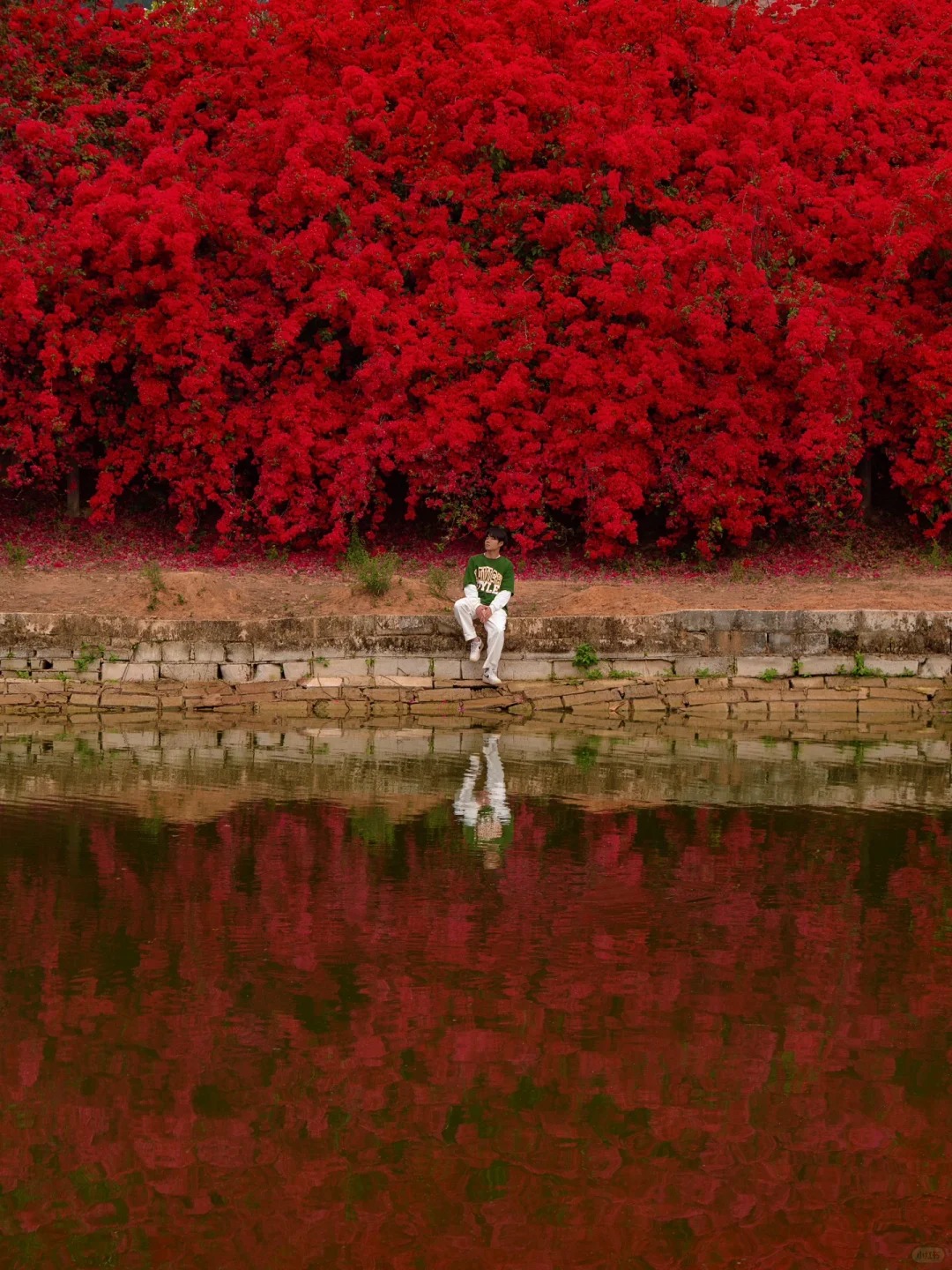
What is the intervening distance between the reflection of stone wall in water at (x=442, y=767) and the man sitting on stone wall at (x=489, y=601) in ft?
3.79

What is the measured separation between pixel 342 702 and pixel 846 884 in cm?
738

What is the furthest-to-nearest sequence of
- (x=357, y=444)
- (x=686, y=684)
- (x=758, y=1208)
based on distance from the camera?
(x=357, y=444), (x=686, y=684), (x=758, y=1208)

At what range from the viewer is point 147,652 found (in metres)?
13.4

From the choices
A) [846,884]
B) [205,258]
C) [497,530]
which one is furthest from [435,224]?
[846,884]

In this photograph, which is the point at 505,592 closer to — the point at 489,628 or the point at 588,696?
the point at 489,628

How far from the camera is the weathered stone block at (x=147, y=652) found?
1338 centimetres

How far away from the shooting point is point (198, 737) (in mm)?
11492

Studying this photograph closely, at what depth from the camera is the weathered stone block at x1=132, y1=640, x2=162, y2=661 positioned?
527 inches

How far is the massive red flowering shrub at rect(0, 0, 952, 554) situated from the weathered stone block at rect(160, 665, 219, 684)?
348 cm

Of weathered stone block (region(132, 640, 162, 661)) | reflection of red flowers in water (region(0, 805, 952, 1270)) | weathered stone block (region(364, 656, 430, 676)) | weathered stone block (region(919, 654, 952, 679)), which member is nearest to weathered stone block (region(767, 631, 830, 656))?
weathered stone block (region(919, 654, 952, 679))

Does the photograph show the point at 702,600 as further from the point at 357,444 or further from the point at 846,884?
the point at 846,884

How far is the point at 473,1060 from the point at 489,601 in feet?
30.2

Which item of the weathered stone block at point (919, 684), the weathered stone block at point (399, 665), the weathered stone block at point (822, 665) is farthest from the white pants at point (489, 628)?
the weathered stone block at point (919, 684)

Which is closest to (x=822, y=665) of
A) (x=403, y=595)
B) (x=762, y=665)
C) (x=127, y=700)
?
(x=762, y=665)
